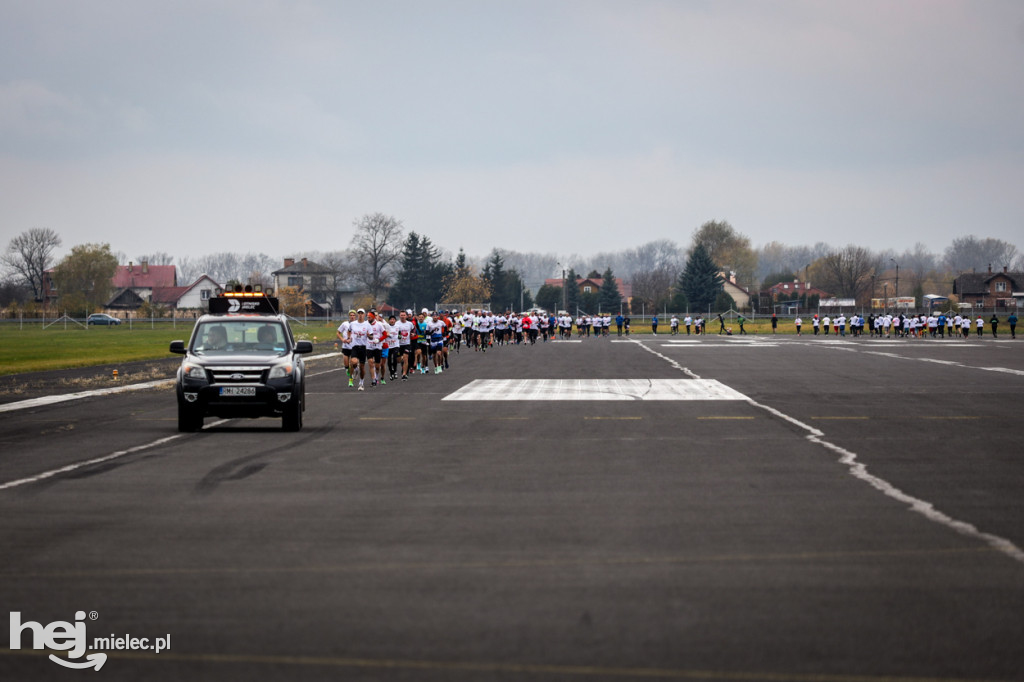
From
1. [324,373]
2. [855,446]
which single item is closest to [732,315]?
A: [324,373]

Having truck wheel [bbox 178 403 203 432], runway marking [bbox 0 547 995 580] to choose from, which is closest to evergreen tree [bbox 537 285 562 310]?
truck wheel [bbox 178 403 203 432]

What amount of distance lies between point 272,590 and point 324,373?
84.8 feet

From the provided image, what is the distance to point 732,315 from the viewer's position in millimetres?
107438

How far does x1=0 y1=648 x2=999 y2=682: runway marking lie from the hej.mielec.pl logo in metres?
0.11

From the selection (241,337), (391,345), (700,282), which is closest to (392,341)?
(391,345)

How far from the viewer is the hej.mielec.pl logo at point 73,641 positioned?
527cm

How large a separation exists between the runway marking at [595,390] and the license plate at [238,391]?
687cm

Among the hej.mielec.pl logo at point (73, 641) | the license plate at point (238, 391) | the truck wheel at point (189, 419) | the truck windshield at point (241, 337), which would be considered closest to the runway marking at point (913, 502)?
the hej.mielec.pl logo at point (73, 641)

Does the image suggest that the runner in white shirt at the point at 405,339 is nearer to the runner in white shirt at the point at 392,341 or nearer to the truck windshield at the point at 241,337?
the runner in white shirt at the point at 392,341

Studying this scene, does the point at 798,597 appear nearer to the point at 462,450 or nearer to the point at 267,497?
the point at 267,497

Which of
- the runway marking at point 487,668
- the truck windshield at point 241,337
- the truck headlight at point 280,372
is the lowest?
the runway marking at point 487,668

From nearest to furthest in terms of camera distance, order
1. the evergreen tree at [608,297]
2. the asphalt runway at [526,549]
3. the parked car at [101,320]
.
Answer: the asphalt runway at [526,549]
the parked car at [101,320]
the evergreen tree at [608,297]

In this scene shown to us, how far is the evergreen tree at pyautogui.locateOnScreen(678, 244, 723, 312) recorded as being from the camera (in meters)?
127

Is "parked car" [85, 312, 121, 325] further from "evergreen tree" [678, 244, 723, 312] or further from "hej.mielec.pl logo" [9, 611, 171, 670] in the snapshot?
"hej.mielec.pl logo" [9, 611, 171, 670]
